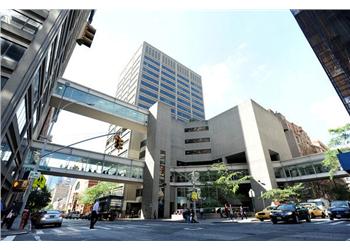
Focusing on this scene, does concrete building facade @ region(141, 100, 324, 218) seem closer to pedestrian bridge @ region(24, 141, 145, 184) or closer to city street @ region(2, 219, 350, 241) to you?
pedestrian bridge @ region(24, 141, 145, 184)

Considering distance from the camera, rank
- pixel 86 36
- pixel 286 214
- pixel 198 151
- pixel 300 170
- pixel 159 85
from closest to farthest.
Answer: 1. pixel 86 36
2. pixel 286 214
3. pixel 300 170
4. pixel 198 151
5. pixel 159 85

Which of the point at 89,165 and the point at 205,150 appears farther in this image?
the point at 205,150

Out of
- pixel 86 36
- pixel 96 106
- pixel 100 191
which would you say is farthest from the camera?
pixel 100 191

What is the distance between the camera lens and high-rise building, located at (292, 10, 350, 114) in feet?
54.7

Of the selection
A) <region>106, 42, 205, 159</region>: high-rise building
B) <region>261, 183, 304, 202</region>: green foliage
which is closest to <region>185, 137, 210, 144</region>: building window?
<region>261, 183, 304, 202</region>: green foliage

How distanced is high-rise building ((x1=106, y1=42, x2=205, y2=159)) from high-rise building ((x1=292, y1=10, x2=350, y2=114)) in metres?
52.5

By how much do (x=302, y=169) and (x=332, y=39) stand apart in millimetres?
27574

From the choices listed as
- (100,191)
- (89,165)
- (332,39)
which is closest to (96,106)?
(89,165)

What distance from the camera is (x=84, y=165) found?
33531 millimetres

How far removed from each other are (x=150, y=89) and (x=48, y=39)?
64.3m

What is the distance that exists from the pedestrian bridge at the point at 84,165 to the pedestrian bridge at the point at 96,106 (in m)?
7.40

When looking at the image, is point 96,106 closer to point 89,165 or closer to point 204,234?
point 89,165

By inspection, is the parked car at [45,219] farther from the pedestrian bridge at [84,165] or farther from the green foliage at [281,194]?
the green foliage at [281,194]

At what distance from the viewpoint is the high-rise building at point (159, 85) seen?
74438 mm
